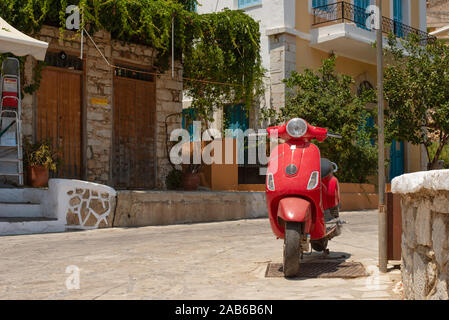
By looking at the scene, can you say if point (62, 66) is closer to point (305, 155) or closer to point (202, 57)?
point (202, 57)

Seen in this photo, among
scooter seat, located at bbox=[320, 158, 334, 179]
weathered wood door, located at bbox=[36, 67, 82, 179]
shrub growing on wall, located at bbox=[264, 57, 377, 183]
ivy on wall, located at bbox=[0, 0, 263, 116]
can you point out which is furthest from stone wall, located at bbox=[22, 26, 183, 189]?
scooter seat, located at bbox=[320, 158, 334, 179]

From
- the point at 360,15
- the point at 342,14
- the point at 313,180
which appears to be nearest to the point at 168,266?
the point at 313,180

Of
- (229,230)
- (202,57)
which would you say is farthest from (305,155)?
(202,57)

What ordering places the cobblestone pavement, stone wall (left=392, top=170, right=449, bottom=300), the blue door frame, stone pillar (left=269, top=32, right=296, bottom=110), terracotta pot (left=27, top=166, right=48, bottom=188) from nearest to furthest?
stone wall (left=392, top=170, right=449, bottom=300) → the cobblestone pavement → terracotta pot (left=27, top=166, right=48, bottom=188) → stone pillar (left=269, top=32, right=296, bottom=110) → the blue door frame

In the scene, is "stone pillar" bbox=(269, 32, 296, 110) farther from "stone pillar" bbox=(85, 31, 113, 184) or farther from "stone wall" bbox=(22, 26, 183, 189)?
"stone pillar" bbox=(85, 31, 113, 184)

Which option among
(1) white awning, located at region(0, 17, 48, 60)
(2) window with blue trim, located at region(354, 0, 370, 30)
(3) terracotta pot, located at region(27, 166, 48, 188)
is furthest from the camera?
(2) window with blue trim, located at region(354, 0, 370, 30)

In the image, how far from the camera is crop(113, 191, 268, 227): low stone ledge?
956cm

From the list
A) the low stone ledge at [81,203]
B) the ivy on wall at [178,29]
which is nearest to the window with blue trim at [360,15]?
the ivy on wall at [178,29]

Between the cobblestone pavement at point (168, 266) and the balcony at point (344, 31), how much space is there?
8303 millimetres

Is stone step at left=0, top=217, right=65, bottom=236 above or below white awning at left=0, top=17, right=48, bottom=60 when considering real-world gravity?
below

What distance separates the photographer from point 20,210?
902cm

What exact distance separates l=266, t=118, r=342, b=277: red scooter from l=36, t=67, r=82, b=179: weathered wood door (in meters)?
6.67

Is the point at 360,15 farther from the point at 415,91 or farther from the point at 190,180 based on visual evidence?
the point at 190,180

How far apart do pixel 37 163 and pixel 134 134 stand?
284cm
